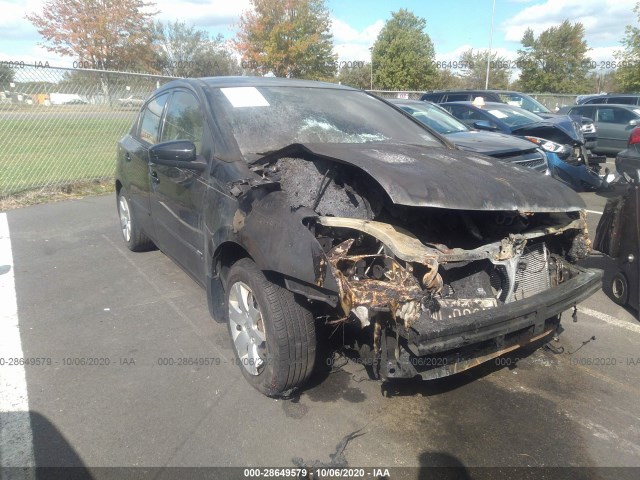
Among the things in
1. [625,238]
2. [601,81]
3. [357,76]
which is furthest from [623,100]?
[601,81]

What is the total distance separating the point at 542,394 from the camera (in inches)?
119

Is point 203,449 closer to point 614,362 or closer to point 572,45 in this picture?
point 614,362

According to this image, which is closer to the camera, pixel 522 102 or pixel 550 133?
pixel 550 133

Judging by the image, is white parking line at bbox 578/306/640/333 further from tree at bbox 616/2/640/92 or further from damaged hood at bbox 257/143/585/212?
tree at bbox 616/2/640/92

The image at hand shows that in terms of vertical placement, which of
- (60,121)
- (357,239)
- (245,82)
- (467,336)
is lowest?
(467,336)

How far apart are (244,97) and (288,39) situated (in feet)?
99.6

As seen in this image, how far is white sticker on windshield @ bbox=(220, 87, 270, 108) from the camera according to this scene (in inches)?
137

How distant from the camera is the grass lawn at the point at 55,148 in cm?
851

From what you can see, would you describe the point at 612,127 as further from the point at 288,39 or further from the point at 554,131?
the point at 288,39

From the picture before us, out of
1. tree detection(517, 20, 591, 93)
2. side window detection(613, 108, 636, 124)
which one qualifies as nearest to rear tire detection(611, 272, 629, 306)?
side window detection(613, 108, 636, 124)

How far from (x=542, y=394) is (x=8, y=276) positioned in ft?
16.1

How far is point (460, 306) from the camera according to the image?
255 centimetres

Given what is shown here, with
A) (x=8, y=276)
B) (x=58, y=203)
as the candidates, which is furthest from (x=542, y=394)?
(x=58, y=203)

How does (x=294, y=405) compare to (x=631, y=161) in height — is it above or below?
below
